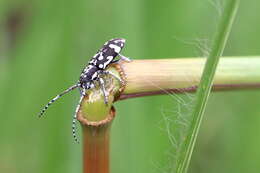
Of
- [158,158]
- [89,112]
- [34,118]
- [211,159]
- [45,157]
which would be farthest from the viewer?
[211,159]

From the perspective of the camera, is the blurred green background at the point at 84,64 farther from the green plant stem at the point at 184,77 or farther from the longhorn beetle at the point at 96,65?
the green plant stem at the point at 184,77

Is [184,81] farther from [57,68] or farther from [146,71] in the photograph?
[57,68]

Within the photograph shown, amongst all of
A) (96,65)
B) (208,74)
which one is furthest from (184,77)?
(96,65)

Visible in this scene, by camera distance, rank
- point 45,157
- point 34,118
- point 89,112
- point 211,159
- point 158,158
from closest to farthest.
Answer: point 89,112
point 158,158
point 45,157
point 34,118
point 211,159

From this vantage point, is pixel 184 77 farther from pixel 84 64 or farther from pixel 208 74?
pixel 84 64

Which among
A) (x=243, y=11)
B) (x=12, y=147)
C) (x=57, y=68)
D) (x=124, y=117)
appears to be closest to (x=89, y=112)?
(x=124, y=117)
